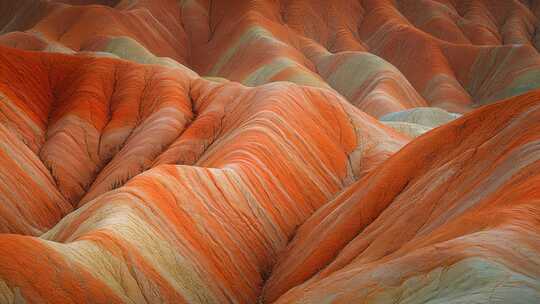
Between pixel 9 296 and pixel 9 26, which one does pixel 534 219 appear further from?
pixel 9 26

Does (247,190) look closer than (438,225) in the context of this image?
No

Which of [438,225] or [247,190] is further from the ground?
[438,225]

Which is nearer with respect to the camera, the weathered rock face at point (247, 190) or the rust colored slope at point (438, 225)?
the rust colored slope at point (438, 225)

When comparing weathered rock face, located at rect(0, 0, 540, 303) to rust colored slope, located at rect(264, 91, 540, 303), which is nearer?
rust colored slope, located at rect(264, 91, 540, 303)

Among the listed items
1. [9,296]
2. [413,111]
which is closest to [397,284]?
[9,296]
